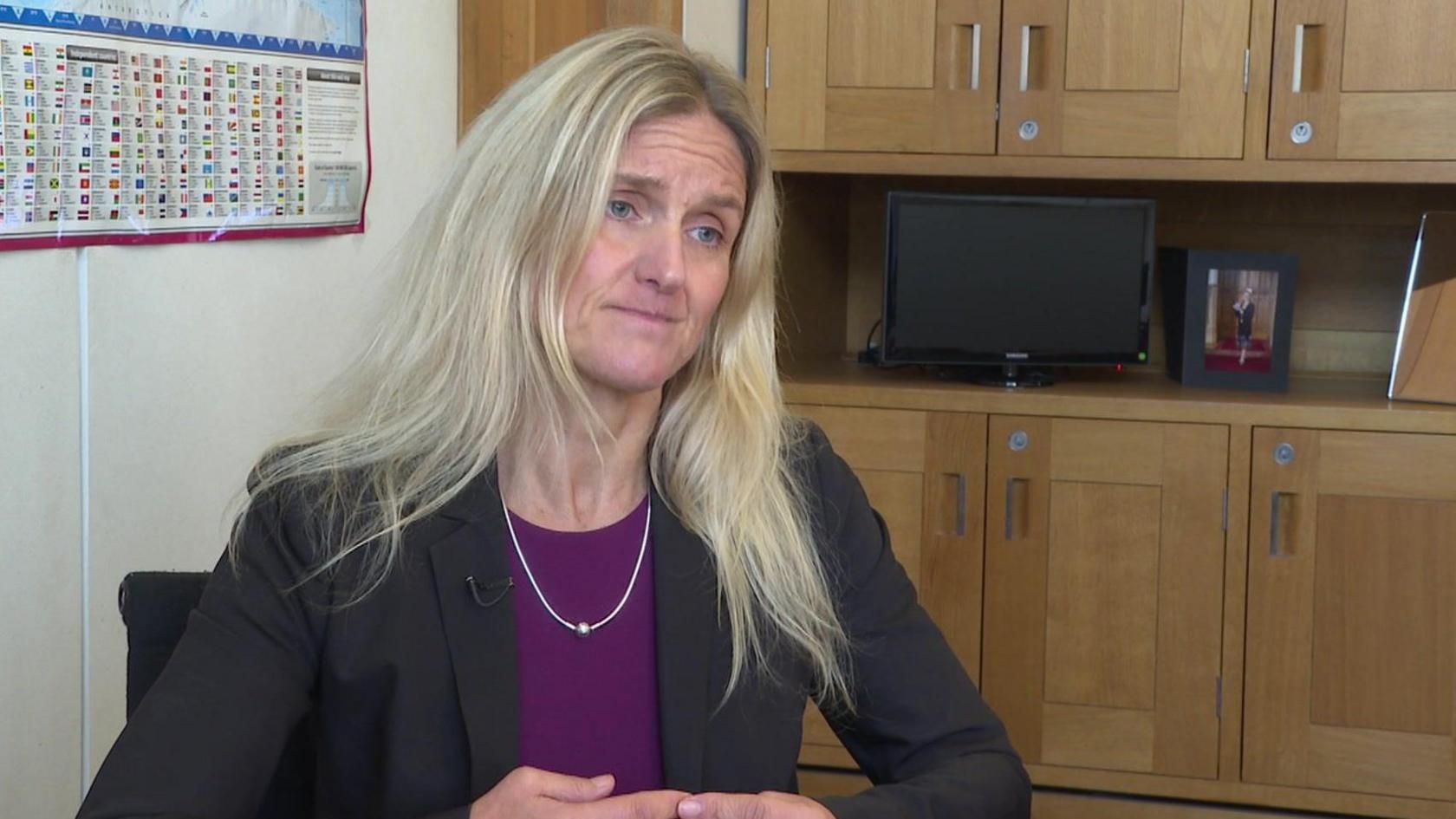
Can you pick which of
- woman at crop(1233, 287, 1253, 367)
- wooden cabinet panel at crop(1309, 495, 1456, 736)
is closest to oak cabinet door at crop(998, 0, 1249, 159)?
woman at crop(1233, 287, 1253, 367)

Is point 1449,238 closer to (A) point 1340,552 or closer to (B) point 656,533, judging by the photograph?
(A) point 1340,552

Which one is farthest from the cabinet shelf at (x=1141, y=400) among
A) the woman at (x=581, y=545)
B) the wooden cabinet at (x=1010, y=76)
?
the woman at (x=581, y=545)

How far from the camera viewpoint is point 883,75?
3082 mm

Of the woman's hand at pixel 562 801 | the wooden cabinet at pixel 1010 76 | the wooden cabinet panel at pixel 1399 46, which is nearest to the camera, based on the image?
the woman's hand at pixel 562 801

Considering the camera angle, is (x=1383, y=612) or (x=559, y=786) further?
(x=1383, y=612)

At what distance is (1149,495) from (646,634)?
1.73 m

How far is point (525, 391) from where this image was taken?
1.46 meters

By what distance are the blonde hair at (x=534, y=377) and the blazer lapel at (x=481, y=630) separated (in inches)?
1.4

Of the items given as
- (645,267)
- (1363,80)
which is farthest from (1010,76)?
(645,267)

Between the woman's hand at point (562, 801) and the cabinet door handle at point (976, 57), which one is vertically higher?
the cabinet door handle at point (976, 57)

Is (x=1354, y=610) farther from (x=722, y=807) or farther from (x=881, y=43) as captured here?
(x=722, y=807)

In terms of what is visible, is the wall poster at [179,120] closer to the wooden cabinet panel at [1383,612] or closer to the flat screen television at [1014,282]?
the flat screen television at [1014,282]

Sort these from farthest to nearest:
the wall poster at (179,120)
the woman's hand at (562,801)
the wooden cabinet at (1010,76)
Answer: the wooden cabinet at (1010,76)
the wall poster at (179,120)
the woman's hand at (562,801)

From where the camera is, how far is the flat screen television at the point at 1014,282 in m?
3.08
